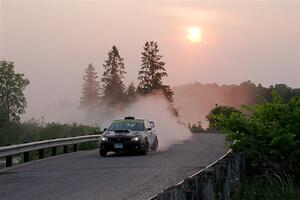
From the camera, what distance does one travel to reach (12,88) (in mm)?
53125

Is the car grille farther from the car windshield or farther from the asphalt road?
the asphalt road

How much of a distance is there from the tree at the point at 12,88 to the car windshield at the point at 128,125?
27419mm

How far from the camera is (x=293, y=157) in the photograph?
1402cm

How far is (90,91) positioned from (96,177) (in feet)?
326

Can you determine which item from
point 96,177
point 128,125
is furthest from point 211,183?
point 128,125

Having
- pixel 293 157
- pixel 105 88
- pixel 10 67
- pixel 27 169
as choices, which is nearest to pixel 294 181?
pixel 293 157

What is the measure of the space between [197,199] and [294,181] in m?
6.31

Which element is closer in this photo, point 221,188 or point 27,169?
point 221,188

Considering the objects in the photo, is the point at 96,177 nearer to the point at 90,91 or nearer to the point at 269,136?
the point at 269,136

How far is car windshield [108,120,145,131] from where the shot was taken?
25.3 metres

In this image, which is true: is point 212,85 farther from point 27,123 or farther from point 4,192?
point 4,192

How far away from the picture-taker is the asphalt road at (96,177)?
13031 millimetres

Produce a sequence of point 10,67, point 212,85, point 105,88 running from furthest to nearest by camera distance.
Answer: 1. point 212,85
2. point 105,88
3. point 10,67

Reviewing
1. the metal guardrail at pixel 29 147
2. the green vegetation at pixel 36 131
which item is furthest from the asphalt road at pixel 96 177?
the green vegetation at pixel 36 131
